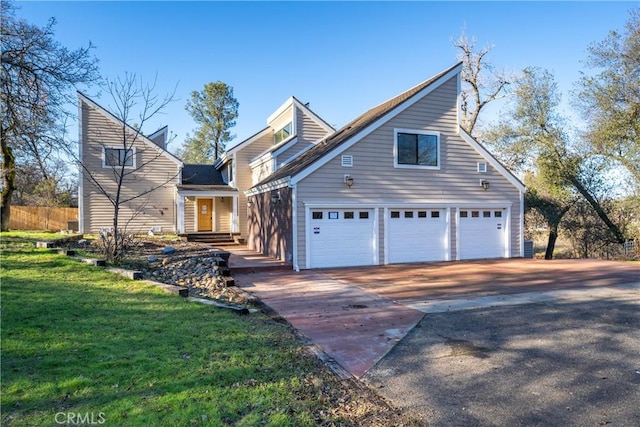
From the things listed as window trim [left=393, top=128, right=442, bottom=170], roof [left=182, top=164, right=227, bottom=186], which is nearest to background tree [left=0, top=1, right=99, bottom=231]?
roof [left=182, top=164, right=227, bottom=186]

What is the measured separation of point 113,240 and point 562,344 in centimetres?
1027

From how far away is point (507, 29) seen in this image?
15.2 metres

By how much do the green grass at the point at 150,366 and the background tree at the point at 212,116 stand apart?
104 ft

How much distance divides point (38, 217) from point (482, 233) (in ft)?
92.4

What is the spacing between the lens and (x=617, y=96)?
1842 centimetres

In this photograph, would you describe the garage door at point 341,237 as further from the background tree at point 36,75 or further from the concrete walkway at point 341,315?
the background tree at point 36,75

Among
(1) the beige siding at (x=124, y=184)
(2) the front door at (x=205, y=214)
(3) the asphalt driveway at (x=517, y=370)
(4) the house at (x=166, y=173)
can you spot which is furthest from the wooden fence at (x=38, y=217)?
(3) the asphalt driveway at (x=517, y=370)

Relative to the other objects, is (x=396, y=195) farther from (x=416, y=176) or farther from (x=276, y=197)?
(x=276, y=197)

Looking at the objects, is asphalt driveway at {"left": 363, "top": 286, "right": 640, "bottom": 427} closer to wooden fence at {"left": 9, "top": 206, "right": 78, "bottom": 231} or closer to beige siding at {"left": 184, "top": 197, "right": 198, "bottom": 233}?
beige siding at {"left": 184, "top": 197, "right": 198, "bottom": 233}

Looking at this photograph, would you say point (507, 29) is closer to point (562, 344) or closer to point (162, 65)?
point (162, 65)

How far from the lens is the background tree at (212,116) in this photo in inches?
1428

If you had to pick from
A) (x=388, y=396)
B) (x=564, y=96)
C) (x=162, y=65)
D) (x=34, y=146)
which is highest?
(x=564, y=96)

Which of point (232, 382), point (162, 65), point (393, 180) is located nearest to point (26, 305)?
point (232, 382)

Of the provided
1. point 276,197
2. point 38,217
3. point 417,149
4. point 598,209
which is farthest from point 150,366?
point 38,217
